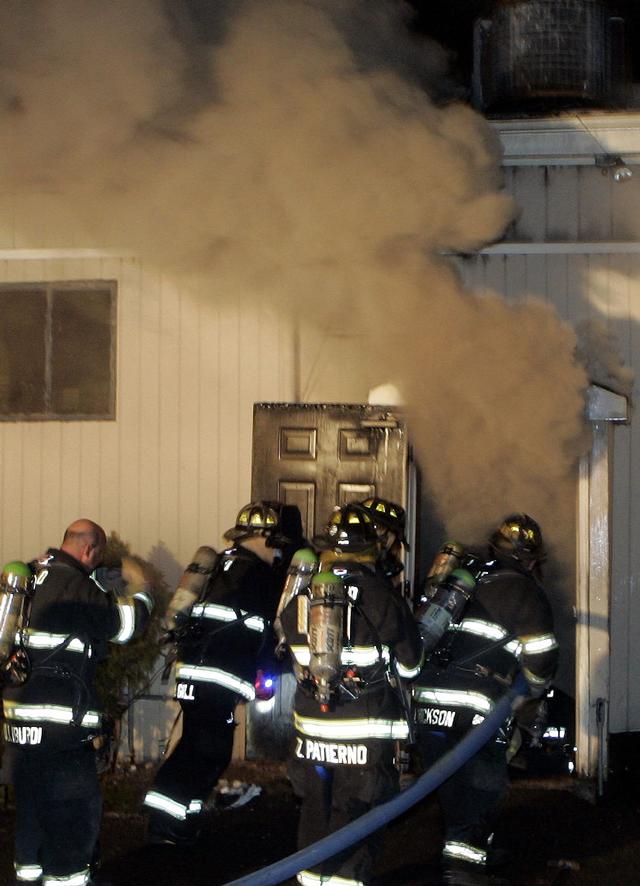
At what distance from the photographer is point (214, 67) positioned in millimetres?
7629

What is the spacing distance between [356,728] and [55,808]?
58.3 inches

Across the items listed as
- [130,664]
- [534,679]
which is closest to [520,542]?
[534,679]

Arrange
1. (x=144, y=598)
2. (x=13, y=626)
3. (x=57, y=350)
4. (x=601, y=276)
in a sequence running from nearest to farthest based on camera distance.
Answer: (x=13, y=626), (x=144, y=598), (x=601, y=276), (x=57, y=350)

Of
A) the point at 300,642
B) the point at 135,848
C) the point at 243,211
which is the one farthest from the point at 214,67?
the point at 135,848

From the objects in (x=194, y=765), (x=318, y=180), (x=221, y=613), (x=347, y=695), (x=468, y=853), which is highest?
(x=318, y=180)

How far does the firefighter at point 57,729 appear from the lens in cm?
521

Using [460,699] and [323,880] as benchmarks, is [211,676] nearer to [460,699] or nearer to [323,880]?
[460,699]

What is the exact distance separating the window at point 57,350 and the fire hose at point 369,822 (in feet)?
13.7

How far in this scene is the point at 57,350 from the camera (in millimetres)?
8875

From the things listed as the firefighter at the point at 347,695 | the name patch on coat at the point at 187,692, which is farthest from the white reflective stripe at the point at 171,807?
the firefighter at the point at 347,695

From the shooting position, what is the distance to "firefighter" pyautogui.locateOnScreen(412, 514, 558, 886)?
5895 millimetres

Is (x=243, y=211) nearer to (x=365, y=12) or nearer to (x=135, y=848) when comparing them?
(x=365, y=12)

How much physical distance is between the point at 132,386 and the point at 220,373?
2.33 feet

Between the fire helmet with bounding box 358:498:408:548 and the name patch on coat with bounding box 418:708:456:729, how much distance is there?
3.71 feet
